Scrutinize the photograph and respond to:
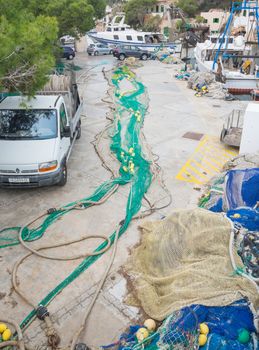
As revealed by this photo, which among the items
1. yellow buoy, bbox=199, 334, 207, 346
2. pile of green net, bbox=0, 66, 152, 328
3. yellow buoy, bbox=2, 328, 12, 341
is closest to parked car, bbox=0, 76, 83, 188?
pile of green net, bbox=0, 66, 152, 328

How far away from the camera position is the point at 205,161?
10352 millimetres

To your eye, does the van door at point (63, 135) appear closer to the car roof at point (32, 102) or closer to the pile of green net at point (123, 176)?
the car roof at point (32, 102)

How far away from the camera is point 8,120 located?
8.32m

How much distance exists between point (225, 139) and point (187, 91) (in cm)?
939

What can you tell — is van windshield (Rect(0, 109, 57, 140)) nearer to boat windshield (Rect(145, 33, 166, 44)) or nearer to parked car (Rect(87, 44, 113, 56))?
parked car (Rect(87, 44, 113, 56))

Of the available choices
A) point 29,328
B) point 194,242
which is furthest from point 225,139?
point 29,328

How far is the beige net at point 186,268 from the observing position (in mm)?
4469

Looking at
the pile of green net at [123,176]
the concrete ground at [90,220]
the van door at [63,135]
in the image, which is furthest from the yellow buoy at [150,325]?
the van door at [63,135]

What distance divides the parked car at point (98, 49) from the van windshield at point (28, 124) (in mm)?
26895

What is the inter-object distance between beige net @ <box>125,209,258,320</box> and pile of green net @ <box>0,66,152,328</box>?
1.06 metres

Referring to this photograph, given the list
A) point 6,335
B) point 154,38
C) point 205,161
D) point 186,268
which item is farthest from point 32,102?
point 154,38

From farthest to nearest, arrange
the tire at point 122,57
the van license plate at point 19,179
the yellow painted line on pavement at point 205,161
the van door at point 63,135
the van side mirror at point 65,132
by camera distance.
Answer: the tire at point 122,57 → the yellow painted line on pavement at point 205,161 → the van side mirror at point 65,132 → the van door at point 63,135 → the van license plate at point 19,179

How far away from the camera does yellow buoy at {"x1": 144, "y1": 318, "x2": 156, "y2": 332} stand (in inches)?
177

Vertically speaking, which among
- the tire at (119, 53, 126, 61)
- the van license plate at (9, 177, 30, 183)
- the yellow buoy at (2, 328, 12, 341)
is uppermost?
the tire at (119, 53, 126, 61)
